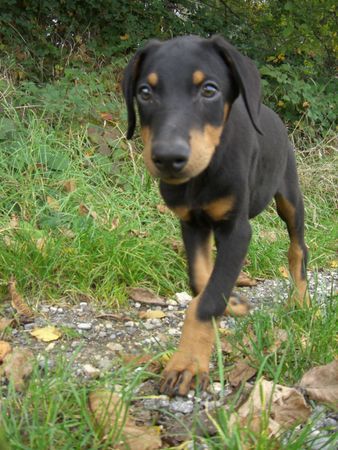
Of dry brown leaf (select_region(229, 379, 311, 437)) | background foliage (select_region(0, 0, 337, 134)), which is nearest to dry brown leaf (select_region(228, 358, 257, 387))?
dry brown leaf (select_region(229, 379, 311, 437))

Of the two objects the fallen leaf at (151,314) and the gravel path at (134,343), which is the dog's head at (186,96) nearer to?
the gravel path at (134,343)

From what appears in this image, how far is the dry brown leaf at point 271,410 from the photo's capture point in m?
2.23

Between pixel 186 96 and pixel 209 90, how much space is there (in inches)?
5.1

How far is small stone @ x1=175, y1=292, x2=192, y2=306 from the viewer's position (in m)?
4.22

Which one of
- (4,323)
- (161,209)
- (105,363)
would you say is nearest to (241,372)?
(105,363)

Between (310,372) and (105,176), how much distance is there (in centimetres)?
357

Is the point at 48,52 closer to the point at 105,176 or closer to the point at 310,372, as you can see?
the point at 105,176

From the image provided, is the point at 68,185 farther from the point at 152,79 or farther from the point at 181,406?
the point at 181,406

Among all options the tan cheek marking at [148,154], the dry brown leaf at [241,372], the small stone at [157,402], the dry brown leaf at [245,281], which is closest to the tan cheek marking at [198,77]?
the tan cheek marking at [148,154]

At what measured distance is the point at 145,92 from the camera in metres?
2.91

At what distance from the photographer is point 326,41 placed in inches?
339

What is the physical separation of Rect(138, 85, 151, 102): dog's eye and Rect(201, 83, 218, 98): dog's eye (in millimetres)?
244

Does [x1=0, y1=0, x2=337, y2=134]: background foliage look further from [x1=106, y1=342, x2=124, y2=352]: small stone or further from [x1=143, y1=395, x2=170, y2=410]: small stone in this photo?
[x1=143, y1=395, x2=170, y2=410]: small stone

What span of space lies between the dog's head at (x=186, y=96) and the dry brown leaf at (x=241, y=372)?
85 cm
